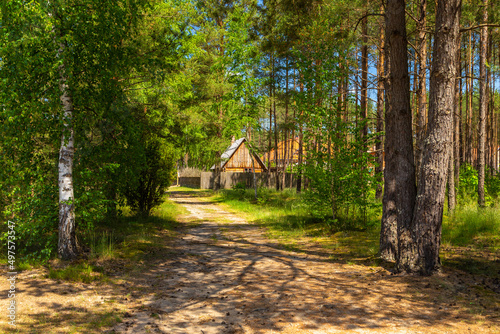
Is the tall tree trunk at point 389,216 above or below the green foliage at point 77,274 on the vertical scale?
above

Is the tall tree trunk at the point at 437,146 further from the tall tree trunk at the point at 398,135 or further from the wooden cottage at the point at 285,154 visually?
the wooden cottage at the point at 285,154

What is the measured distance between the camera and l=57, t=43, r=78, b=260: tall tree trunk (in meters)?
6.56

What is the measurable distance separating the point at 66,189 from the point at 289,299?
15.3 ft

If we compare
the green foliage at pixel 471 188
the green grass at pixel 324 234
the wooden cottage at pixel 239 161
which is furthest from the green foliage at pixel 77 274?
the wooden cottage at pixel 239 161

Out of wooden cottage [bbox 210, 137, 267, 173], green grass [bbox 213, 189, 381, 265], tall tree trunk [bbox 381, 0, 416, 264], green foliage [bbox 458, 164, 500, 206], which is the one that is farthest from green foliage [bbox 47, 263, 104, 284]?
wooden cottage [bbox 210, 137, 267, 173]

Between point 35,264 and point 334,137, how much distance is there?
781 cm

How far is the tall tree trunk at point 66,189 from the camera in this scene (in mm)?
6562

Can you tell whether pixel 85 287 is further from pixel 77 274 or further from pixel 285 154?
pixel 285 154

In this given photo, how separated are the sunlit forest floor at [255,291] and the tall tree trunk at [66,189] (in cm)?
38

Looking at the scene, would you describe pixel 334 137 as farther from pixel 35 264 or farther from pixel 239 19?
pixel 239 19

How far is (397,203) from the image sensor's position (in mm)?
6582

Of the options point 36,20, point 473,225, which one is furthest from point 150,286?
point 473,225

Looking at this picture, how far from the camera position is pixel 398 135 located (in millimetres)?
6832

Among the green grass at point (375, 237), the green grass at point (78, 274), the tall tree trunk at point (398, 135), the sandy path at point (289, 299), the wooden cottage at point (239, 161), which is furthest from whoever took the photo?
the wooden cottage at point (239, 161)
